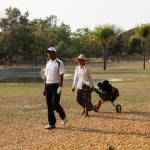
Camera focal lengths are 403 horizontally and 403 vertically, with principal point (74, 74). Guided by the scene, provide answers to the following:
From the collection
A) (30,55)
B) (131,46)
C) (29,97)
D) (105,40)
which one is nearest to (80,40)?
(131,46)

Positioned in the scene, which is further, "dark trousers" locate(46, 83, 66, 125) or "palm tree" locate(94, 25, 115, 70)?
"palm tree" locate(94, 25, 115, 70)

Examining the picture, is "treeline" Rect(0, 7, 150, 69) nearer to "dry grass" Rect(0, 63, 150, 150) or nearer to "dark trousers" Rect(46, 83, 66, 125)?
"dry grass" Rect(0, 63, 150, 150)

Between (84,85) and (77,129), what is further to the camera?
(84,85)

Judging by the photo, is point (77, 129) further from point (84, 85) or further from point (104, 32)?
point (104, 32)

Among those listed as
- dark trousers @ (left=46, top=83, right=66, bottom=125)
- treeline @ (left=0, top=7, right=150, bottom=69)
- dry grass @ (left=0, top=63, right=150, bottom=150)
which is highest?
treeline @ (left=0, top=7, right=150, bottom=69)

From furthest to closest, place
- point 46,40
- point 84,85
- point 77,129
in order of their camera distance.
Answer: point 46,40 < point 84,85 < point 77,129

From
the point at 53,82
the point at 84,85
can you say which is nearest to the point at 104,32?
the point at 84,85

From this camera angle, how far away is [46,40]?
7050cm

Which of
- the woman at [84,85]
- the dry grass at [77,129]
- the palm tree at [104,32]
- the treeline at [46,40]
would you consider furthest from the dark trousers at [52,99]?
the palm tree at [104,32]

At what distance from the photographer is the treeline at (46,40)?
51094mm

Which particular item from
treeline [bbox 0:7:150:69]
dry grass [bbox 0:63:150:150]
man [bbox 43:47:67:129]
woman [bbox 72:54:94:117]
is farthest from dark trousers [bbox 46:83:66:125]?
treeline [bbox 0:7:150:69]

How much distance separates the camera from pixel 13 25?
211ft

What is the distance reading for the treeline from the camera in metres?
51.1

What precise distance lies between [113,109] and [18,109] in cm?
298
